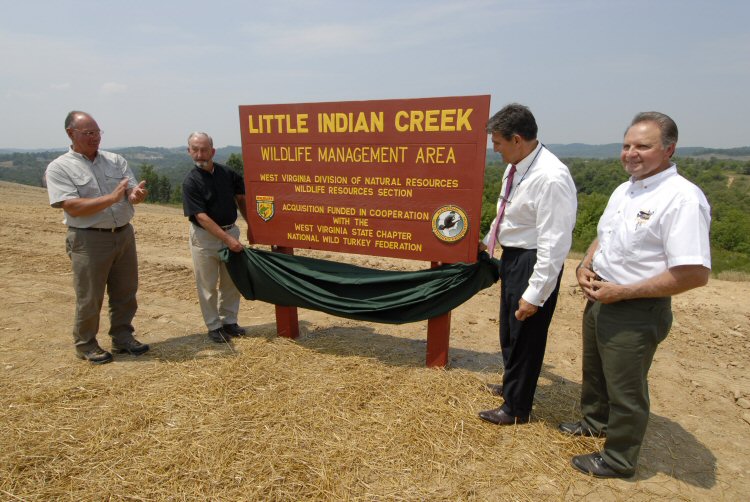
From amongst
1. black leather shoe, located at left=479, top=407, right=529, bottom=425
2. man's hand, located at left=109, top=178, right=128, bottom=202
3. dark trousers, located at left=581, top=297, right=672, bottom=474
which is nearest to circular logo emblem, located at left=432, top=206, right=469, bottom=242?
dark trousers, located at left=581, top=297, right=672, bottom=474

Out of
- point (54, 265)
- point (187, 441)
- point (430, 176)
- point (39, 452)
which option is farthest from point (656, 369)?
point (54, 265)

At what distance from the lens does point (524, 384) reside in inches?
126

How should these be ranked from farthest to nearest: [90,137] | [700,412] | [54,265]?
[54,265], [90,137], [700,412]

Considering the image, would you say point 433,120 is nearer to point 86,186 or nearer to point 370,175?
point 370,175

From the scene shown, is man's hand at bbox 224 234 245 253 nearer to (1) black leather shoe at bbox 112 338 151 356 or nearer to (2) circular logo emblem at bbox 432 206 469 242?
(1) black leather shoe at bbox 112 338 151 356

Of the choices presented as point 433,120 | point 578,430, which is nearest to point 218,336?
point 433,120

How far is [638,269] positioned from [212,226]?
351cm

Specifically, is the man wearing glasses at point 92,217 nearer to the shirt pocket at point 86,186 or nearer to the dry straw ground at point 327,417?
the shirt pocket at point 86,186

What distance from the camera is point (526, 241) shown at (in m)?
3.04

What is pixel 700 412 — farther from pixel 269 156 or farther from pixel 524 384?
pixel 269 156

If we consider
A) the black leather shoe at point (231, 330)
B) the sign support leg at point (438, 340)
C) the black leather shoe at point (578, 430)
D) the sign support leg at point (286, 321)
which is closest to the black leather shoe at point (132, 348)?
the black leather shoe at point (231, 330)

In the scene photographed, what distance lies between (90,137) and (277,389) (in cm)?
271

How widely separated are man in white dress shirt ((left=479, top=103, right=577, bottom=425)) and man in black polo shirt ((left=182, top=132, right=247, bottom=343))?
8.61 ft

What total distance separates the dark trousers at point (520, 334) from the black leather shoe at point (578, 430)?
0.26m
